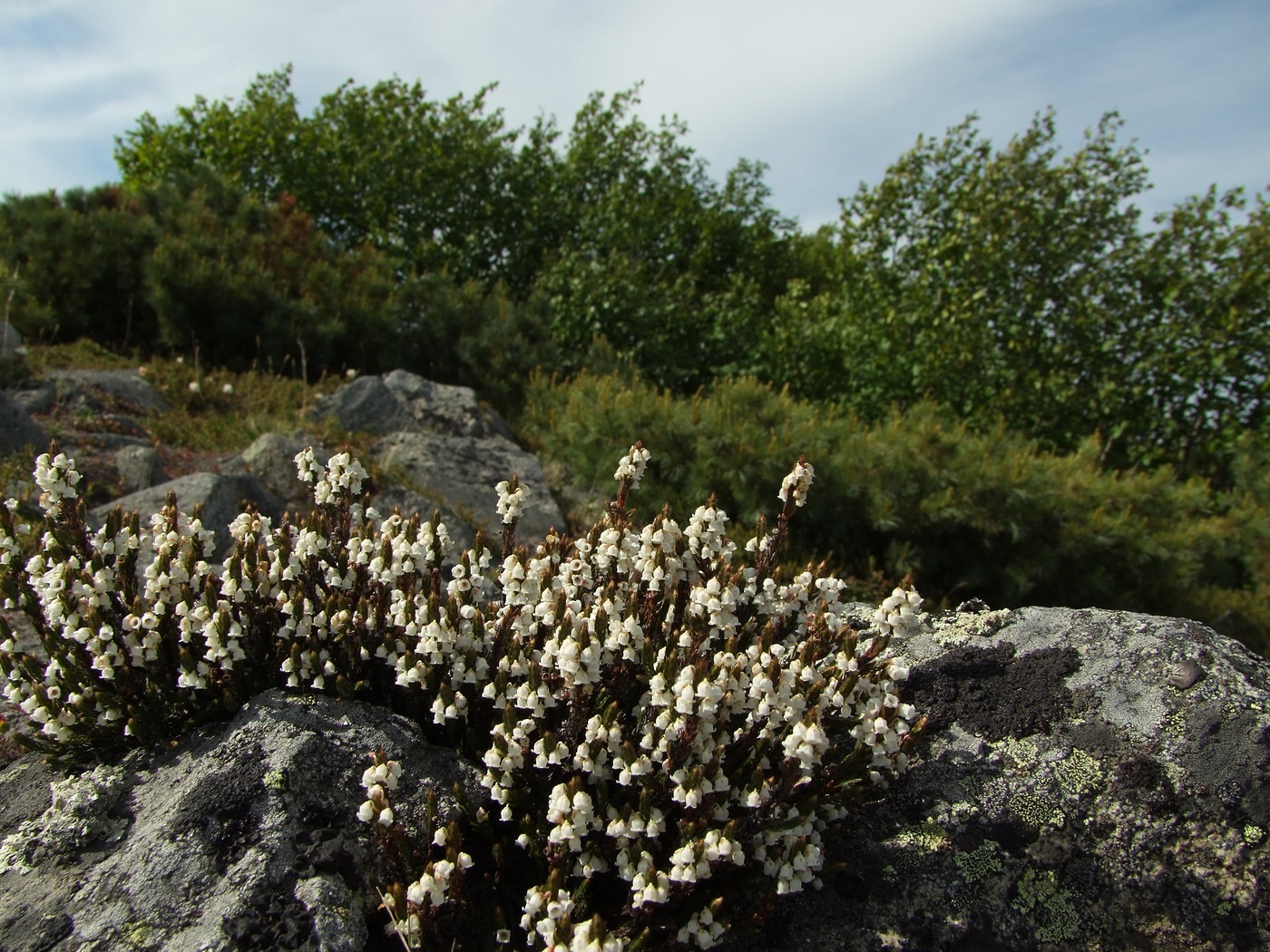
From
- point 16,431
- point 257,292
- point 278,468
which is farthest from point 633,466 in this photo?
point 257,292

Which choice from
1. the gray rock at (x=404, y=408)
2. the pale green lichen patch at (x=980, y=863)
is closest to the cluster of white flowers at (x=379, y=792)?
the pale green lichen patch at (x=980, y=863)

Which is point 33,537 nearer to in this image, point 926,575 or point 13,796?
point 13,796

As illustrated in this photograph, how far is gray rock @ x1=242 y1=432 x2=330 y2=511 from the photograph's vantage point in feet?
20.1

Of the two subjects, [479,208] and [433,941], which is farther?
[479,208]

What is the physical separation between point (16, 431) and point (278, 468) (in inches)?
65.5

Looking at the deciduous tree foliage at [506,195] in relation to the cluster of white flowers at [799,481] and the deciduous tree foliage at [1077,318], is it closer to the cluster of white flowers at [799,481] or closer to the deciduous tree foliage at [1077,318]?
the deciduous tree foliage at [1077,318]

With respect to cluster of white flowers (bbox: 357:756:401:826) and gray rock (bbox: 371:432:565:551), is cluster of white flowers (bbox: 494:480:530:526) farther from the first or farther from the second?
gray rock (bbox: 371:432:565:551)

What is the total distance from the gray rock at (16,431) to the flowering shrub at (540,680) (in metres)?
3.35

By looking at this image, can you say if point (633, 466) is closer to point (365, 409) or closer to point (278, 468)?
point (278, 468)

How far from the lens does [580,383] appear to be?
8.70 meters

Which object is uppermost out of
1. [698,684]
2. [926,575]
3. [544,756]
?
[698,684]

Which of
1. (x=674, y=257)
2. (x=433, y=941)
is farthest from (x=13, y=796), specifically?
(x=674, y=257)

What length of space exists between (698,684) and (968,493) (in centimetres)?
450

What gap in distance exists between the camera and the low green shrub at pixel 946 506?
20.4 feet
